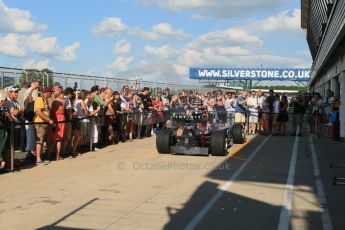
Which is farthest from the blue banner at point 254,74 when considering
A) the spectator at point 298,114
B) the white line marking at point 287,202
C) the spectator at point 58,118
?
the spectator at point 58,118

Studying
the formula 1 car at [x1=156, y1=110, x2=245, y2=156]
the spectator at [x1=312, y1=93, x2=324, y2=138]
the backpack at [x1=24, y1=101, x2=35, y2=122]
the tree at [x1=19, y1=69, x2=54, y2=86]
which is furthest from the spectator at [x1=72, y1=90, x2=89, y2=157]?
the spectator at [x1=312, y1=93, x2=324, y2=138]

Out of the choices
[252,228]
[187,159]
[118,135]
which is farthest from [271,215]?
[118,135]

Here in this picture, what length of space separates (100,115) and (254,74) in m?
50.2

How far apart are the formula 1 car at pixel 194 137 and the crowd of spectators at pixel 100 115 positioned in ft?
2.42

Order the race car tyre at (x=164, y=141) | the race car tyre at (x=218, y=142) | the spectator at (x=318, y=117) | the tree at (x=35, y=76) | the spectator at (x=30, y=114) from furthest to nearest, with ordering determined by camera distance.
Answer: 1. the spectator at (x=318, y=117)
2. the tree at (x=35, y=76)
3. the race car tyre at (x=164, y=141)
4. the race car tyre at (x=218, y=142)
5. the spectator at (x=30, y=114)

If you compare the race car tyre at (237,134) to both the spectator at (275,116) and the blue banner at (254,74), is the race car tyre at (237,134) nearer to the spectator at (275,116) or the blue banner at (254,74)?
the spectator at (275,116)

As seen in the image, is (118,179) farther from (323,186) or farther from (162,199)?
(323,186)

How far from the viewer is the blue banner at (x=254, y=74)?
206ft

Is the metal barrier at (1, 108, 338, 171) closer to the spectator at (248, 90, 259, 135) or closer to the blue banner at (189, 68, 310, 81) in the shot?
the spectator at (248, 90, 259, 135)

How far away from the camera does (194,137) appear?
1341cm

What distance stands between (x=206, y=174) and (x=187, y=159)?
2384 millimetres

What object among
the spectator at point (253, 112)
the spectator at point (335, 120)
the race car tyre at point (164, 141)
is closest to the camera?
the race car tyre at point (164, 141)

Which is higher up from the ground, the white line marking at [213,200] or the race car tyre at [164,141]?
the race car tyre at [164,141]

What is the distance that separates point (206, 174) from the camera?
1052 centimetres
